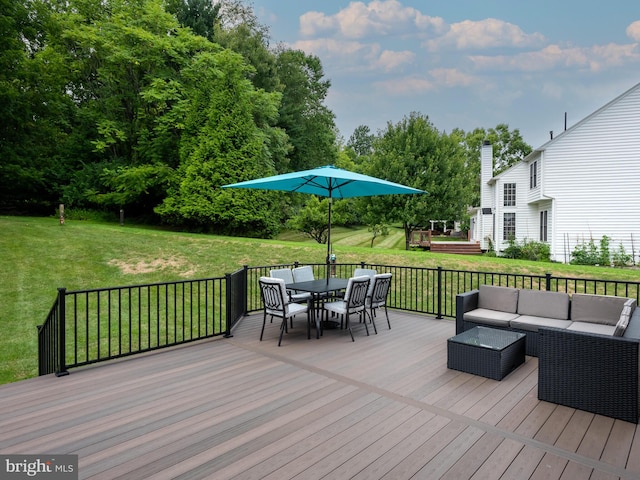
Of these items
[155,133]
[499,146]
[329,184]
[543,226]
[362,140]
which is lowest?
[543,226]

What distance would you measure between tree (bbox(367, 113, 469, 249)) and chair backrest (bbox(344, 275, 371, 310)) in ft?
40.8

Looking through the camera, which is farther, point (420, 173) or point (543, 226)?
point (420, 173)

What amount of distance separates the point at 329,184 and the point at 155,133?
16.0 m

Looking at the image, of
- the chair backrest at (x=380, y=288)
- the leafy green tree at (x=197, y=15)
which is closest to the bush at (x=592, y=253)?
the chair backrest at (x=380, y=288)

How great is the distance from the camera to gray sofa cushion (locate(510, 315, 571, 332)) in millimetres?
4246

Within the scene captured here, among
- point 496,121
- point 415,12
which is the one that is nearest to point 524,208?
point 415,12

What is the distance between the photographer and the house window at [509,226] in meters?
18.6

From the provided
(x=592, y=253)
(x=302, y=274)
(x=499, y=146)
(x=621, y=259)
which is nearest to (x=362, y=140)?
(x=499, y=146)

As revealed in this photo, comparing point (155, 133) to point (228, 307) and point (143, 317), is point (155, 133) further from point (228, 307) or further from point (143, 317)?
point (228, 307)

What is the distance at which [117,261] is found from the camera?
35.0ft

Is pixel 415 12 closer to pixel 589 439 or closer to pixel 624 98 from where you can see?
pixel 624 98

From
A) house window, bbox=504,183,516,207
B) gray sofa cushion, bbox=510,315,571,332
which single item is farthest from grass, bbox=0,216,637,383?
house window, bbox=504,183,516,207

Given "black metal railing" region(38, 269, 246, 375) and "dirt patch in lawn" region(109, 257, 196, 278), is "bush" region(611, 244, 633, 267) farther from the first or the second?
"dirt patch in lawn" region(109, 257, 196, 278)

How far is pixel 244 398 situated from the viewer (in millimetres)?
3143
